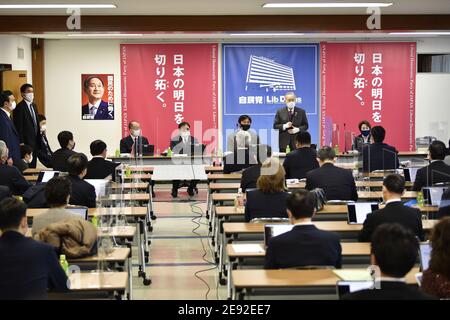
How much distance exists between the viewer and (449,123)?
14.5 meters

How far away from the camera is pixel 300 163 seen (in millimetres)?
8406

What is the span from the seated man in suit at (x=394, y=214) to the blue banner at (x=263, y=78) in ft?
28.9

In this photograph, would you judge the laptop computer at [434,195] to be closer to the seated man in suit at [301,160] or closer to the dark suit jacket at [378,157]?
the seated man in suit at [301,160]

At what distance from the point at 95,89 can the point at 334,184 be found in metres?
7.88

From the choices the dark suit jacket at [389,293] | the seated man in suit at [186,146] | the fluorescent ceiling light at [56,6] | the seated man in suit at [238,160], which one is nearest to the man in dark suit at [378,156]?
the seated man in suit at [238,160]

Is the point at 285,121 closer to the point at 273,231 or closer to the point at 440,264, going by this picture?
the point at 273,231

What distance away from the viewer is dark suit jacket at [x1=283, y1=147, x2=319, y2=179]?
8367 mm

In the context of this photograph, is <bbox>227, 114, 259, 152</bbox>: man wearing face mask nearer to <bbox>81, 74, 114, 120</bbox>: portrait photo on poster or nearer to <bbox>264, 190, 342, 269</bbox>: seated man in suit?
<bbox>81, 74, 114, 120</bbox>: portrait photo on poster

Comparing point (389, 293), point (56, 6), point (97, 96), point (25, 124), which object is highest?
point (56, 6)

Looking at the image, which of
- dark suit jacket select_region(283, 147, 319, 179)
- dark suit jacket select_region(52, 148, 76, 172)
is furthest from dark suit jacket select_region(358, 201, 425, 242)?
dark suit jacket select_region(52, 148, 76, 172)

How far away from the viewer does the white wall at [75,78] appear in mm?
14008

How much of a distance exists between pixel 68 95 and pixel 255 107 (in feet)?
11.2

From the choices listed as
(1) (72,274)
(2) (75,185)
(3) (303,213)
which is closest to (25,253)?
(1) (72,274)

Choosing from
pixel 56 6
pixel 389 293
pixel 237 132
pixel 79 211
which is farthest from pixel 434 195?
pixel 56 6
